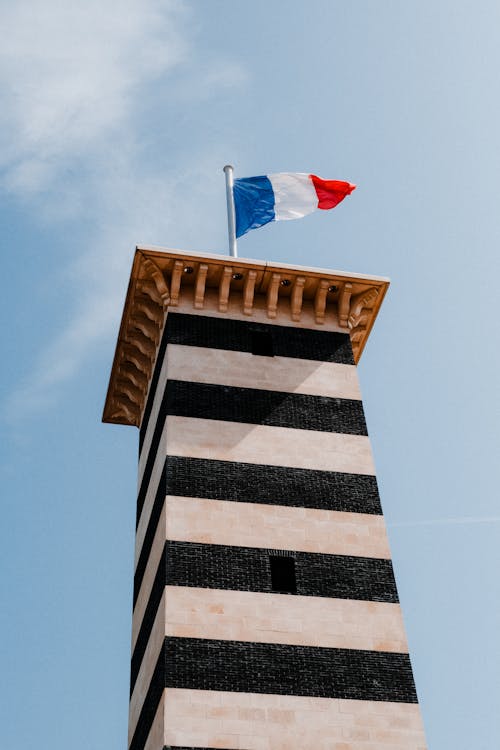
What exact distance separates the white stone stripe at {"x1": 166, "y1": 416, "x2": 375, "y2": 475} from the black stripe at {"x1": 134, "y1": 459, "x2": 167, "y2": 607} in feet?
3.09

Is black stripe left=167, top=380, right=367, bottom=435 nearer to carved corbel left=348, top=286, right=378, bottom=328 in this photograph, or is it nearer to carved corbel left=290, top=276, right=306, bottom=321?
carved corbel left=290, top=276, right=306, bottom=321

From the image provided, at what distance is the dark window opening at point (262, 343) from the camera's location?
82.6 feet

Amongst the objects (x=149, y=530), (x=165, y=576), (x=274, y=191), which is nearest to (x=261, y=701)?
(x=165, y=576)

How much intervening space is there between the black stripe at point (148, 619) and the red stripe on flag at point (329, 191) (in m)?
12.0

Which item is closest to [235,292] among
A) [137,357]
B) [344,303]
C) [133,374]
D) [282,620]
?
[344,303]

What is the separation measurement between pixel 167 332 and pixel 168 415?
2980 mm

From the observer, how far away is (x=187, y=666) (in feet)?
61.4

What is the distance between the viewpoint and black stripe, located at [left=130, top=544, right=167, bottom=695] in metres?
20.5

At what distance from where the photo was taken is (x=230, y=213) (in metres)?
27.7

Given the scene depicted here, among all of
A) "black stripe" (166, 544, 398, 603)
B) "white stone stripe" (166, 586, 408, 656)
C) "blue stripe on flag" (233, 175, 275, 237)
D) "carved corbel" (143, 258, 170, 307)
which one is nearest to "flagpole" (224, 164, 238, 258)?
"blue stripe on flag" (233, 175, 275, 237)

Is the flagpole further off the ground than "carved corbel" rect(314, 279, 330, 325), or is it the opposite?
the flagpole

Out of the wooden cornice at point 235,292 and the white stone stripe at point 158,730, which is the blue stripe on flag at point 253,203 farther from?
the white stone stripe at point 158,730

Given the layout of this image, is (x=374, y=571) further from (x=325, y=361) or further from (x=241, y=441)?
(x=325, y=361)

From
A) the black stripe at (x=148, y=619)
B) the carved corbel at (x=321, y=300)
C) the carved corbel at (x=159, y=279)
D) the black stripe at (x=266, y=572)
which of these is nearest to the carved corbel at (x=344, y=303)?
the carved corbel at (x=321, y=300)
